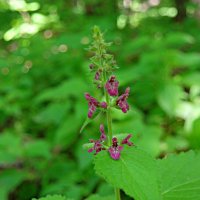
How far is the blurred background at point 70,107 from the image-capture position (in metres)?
4.01

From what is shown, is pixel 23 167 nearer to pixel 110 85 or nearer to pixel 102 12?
pixel 110 85

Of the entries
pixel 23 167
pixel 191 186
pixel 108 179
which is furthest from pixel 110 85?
pixel 23 167

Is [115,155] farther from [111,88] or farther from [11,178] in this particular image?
[11,178]

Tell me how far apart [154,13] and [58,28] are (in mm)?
2651

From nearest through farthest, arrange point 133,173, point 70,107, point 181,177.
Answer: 1. point 133,173
2. point 181,177
3. point 70,107

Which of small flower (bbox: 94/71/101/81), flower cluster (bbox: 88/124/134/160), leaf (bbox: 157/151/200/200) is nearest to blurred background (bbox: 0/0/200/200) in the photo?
leaf (bbox: 157/151/200/200)

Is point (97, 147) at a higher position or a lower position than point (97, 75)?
lower

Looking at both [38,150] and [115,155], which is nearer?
[115,155]

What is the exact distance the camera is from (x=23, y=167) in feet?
15.7

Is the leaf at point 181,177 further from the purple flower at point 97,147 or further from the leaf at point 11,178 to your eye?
the leaf at point 11,178

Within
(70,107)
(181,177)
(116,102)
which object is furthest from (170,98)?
(116,102)

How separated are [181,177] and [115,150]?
50cm

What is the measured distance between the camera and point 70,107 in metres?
4.66

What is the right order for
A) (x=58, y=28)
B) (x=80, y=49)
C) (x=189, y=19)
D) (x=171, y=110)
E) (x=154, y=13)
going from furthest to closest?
(x=154, y=13) → (x=189, y=19) → (x=58, y=28) → (x=80, y=49) → (x=171, y=110)
